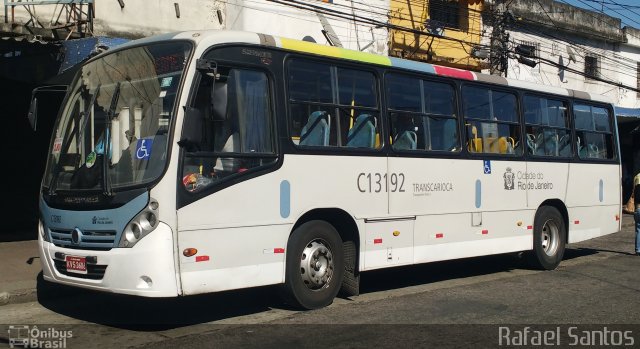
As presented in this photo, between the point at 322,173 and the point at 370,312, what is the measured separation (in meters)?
1.67

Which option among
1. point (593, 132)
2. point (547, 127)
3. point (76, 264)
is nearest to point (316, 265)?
point (76, 264)

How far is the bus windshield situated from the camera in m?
6.84

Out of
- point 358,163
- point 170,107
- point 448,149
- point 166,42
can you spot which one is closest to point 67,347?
Result: point 170,107

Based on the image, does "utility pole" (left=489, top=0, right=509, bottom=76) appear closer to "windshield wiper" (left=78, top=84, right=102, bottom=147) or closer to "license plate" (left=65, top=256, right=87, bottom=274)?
"windshield wiper" (left=78, top=84, right=102, bottom=147)

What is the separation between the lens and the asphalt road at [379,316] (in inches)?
265

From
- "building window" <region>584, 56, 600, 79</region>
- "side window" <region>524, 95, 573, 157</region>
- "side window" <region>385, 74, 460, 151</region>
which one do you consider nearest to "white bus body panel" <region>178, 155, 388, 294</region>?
"side window" <region>385, 74, 460, 151</region>

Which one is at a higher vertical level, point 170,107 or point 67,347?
point 170,107

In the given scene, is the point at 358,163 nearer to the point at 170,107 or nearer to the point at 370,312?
the point at 370,312

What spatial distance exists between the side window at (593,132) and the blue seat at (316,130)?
6240 mm

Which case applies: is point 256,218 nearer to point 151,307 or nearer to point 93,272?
point 93,272

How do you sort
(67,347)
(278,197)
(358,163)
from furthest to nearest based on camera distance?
(358,163), (278,197), (67,347)

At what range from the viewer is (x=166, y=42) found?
291 inches

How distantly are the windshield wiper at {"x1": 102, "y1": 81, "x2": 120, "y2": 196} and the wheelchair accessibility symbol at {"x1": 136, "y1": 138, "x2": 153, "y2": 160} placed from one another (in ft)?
1.12

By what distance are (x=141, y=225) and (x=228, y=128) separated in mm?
1368
